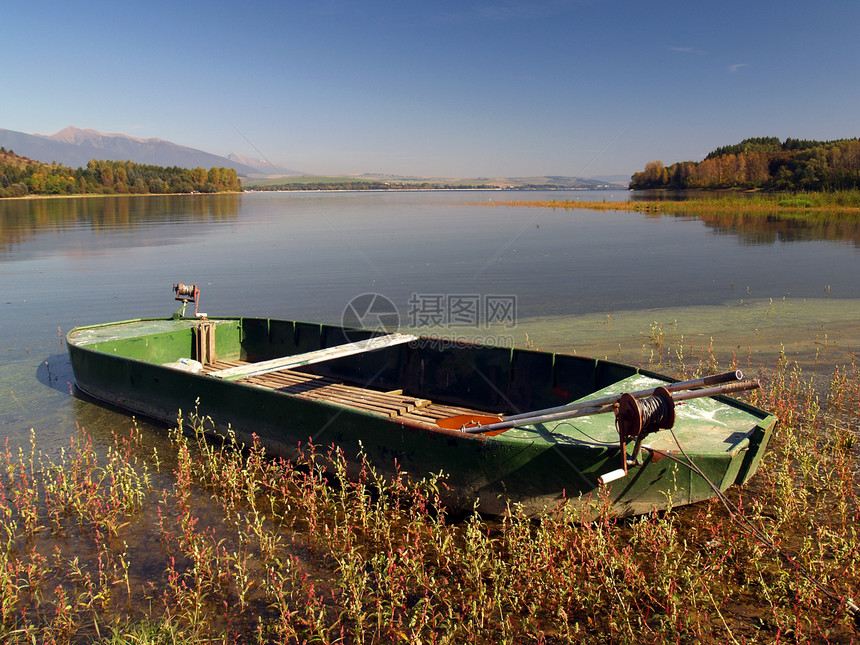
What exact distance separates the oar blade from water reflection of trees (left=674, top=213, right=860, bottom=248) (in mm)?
25680

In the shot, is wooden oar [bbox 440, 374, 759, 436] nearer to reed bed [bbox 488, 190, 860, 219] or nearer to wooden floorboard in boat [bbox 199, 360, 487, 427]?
wooden floorboard in boat [bbox 199, 360, 487, 427]

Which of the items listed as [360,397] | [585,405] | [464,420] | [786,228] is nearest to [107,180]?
[786,228]

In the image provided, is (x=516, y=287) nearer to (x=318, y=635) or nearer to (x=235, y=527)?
(x=235, y=527)

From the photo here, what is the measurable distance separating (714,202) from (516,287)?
152 ft

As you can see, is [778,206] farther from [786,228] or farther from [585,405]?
[585,405]

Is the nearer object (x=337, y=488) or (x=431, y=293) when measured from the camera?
(x=337, y=488)

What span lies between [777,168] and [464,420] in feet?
284

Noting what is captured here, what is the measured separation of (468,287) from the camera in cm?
1892

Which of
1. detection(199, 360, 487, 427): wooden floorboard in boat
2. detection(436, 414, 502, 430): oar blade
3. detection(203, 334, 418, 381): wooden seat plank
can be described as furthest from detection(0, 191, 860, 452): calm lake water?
detection(436, 414, 502, 430): oar blade

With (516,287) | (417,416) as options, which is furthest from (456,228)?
(417,416)

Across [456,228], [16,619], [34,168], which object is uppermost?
[34,168]

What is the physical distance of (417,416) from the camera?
7730 mm

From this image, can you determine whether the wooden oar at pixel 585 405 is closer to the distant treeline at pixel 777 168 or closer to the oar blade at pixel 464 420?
the oar blade at pixel 464 420

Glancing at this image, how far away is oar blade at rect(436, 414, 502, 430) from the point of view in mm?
7377
